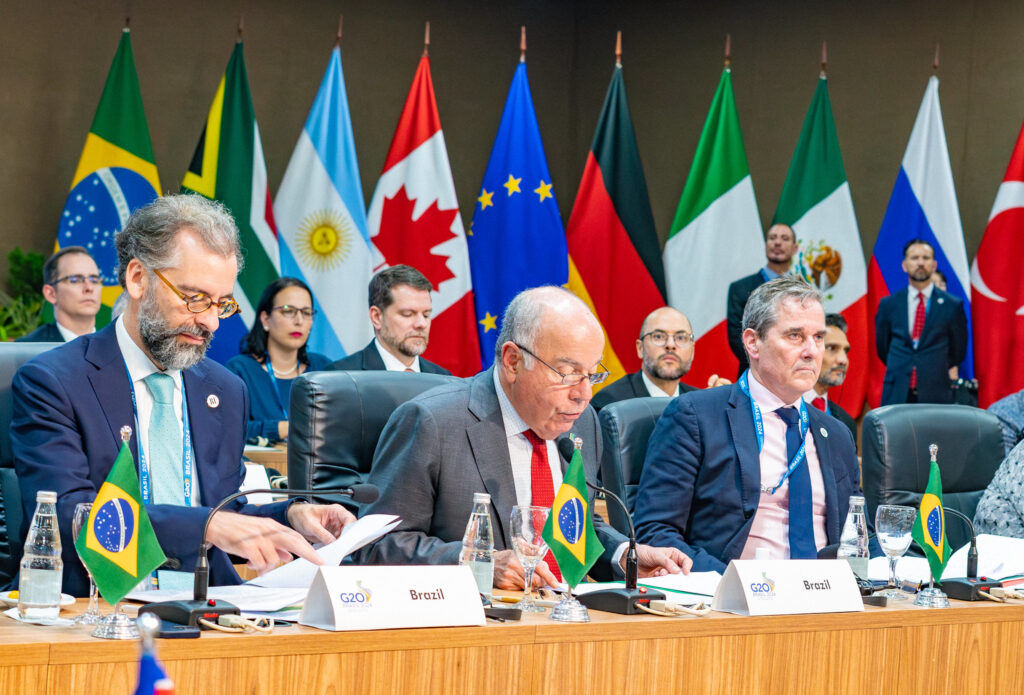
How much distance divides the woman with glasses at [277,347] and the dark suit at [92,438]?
2.80 m

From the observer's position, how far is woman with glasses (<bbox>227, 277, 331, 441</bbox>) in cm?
523

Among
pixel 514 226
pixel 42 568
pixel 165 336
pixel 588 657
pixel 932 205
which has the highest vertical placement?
pixel 932 205

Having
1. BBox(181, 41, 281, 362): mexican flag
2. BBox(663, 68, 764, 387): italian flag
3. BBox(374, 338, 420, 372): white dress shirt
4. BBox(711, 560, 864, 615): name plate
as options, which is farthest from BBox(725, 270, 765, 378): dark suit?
BBox(711, 560, 864, 615): name plate

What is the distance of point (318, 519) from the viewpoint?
2.14 meters

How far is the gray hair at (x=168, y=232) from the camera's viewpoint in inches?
89.0

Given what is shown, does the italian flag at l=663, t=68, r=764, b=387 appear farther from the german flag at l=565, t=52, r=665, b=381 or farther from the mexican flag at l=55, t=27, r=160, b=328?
the mexican flag at l=55, t=27, r=160, b=328

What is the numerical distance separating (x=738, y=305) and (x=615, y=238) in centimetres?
83

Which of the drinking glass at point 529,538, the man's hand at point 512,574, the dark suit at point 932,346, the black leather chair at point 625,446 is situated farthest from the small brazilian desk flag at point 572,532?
the dark suit at point 932,346

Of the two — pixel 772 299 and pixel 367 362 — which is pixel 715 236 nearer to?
pixel 367 362

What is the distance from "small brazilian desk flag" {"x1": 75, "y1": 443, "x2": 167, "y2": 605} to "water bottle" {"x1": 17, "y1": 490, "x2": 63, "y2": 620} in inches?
1.7

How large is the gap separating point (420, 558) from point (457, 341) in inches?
176

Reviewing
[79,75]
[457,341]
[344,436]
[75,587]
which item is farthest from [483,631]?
[79,75]

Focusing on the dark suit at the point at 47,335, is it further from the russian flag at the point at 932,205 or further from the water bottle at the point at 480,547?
the russian flag at the point at 932,205

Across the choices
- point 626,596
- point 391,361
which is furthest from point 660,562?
point 391,361
